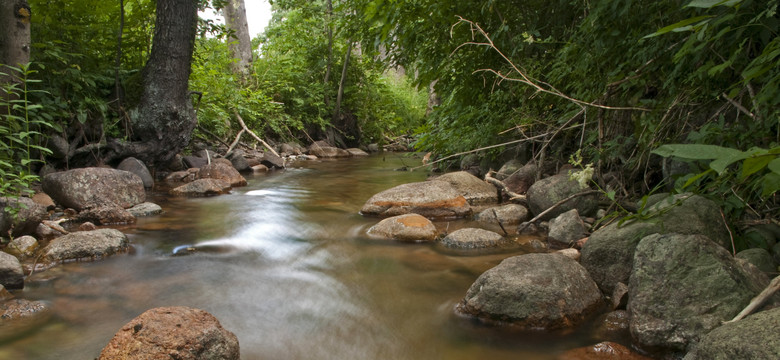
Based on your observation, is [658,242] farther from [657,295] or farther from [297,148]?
[297,148]

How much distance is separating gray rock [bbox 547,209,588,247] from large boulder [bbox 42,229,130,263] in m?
3.85

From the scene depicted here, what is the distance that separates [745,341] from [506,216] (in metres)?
3.31

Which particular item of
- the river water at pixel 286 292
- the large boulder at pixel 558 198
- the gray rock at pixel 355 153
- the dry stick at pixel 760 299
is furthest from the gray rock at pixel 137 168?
the gray rock at pixel 355 153

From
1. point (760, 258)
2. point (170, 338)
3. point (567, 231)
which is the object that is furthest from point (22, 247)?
point (760, 258)

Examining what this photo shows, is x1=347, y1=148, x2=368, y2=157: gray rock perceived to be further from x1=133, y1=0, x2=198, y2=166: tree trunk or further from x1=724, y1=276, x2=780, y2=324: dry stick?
x1=724, y1=276, x2=780, y2=324: dry stick

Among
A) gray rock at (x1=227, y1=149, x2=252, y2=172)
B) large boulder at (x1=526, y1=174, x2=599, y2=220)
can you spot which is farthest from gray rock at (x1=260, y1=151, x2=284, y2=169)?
large boulder at (x1=526, y1=174, x2=599, y2=220)

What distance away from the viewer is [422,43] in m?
6.11

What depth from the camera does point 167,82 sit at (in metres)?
7.25

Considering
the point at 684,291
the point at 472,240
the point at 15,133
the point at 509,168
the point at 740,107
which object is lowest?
the point at 472,240

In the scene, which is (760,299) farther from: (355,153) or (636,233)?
(355,153)

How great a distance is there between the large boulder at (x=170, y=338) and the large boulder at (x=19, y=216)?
2680 millimetres

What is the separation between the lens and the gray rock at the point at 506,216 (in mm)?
4910

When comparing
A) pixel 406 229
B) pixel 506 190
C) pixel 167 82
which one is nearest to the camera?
pixel 406 229

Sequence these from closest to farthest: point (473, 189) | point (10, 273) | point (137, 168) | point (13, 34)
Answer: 1. point (10, 273)
2. point (13, 34)
3. point (473, 189)
4. point (137, 168)
